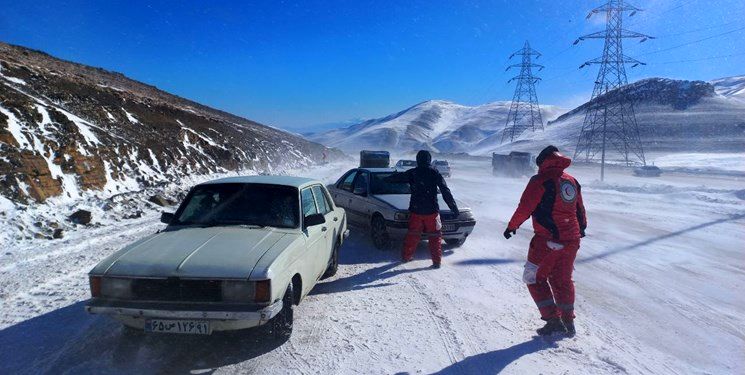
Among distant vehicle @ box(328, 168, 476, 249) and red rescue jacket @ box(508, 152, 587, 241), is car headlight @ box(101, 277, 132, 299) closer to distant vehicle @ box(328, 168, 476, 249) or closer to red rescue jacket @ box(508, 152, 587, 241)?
red rescue jacket @ box(508, 152, 587, 241)

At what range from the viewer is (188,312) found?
3.52 metres

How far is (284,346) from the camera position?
408 centimetres

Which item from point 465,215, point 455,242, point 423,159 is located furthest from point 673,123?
point 423,159

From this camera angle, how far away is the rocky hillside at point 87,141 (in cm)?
1025

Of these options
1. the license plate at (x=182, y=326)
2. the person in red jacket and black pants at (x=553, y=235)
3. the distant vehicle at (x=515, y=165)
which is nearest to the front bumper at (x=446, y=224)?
the person in red jacket and black pants at (x=553, y=235)

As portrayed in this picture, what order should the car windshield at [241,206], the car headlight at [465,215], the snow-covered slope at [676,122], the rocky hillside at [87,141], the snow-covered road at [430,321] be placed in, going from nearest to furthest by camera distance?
the snow-covered road at [430,321] → the car windshield at [241,206] → the car headlight at [465,215] → the rocky hillside at [87,141] → the snow-covered slope at [676,122]

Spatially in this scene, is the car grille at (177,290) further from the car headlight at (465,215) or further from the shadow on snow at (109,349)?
the car headlight at (465,215)

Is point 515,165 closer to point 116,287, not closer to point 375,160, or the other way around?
point 375,160

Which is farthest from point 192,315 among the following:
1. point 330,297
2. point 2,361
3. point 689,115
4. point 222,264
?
point 689,115

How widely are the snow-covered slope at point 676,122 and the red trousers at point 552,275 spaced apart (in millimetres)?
81524

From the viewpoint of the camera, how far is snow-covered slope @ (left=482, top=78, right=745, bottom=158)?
86363 mm

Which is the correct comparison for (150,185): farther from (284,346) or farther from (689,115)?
(689,115)

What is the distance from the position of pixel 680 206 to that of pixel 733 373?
14.3m

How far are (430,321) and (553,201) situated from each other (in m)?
1.79
